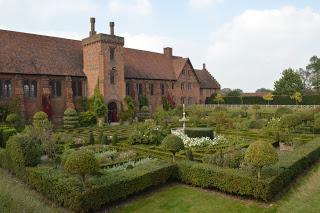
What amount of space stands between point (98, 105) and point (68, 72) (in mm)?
5541

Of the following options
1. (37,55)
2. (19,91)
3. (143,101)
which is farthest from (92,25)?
(19,91)

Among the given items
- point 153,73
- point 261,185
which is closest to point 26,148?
point 261,185

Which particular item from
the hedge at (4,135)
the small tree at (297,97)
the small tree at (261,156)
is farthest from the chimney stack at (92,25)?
the small tree at (297,97)

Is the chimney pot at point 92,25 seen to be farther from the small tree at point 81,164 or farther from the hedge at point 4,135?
the small tree at point 81,164

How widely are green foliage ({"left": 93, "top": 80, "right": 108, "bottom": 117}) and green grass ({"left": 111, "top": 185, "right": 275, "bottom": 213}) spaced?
23.3m

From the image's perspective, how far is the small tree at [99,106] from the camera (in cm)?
3559

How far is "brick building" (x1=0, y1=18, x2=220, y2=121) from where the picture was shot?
32.6 meters

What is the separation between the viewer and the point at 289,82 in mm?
71000

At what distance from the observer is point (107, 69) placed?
37.3m

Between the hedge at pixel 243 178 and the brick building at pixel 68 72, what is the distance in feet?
79.0

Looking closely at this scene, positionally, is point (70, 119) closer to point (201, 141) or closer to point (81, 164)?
point (201, 141)

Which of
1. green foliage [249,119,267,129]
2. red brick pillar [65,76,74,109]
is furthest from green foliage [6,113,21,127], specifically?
green foliage [249,119,267,129]

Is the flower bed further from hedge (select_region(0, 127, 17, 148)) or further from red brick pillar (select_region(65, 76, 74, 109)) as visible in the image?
red brick pillar (select_region(65, 76, 74, 109))

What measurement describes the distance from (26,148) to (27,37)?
25.9 metres
